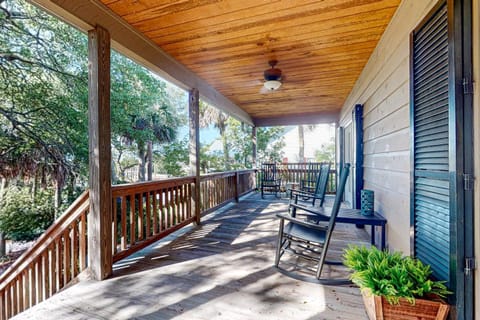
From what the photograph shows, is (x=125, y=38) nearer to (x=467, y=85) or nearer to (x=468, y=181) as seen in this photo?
(x=467, y=85)

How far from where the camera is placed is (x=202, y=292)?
6.16 ft

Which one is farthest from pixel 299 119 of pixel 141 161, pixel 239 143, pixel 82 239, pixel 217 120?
pixel 82 239

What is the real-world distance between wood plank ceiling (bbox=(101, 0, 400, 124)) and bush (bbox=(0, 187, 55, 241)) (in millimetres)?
4782

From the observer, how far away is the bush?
16.4ft

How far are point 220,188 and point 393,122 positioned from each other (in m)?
3.64

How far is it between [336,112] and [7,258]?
9.30 meters

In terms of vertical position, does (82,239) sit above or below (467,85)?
below

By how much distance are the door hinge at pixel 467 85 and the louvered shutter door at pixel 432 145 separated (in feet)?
0.43

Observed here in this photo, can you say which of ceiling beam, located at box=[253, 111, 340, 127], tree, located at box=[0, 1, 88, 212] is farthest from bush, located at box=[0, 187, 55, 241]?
ceiling beam, located at box=[253, 111, 340, 127]

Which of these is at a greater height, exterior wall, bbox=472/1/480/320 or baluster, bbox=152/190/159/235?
exterior wall, bbox=472/1/480/320

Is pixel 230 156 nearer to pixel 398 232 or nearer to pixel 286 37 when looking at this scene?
pixel 286 37

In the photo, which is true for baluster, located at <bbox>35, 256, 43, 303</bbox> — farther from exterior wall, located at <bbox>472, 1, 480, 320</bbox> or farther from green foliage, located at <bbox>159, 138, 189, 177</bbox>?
green foliage, located at <bbox>159, 138, 189, 177</bbox>

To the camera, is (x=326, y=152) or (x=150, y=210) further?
(x=326, y=152)

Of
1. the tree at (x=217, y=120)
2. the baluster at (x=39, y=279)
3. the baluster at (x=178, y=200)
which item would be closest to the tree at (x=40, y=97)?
the baluster at (x=178, y=200)
